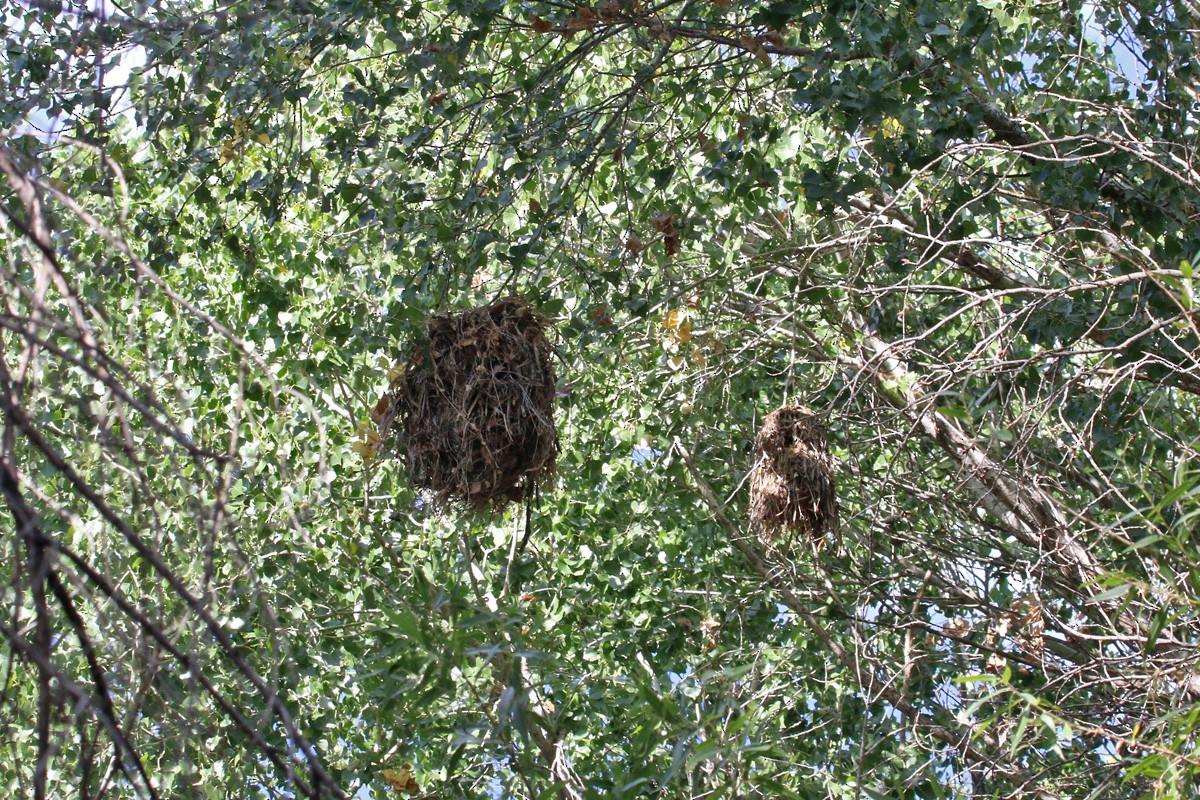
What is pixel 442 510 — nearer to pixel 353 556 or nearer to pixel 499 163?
pixel 499 163

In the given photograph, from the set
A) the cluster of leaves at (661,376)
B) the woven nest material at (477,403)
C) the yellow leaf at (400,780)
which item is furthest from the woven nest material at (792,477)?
the yellow leaf at (400,780)

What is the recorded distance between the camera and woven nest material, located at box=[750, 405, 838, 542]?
358 cm

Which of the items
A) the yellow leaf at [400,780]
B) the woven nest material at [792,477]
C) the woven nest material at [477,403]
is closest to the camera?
the woven nest material at [477,403]

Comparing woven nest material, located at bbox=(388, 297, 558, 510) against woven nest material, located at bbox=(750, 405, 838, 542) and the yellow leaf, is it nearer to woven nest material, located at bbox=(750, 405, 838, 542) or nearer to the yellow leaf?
woven nest material, located at bbox=(750, 405, 838, 542)

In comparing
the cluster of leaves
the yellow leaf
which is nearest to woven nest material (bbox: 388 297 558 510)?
the cluster of leaves

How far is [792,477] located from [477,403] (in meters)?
1.00

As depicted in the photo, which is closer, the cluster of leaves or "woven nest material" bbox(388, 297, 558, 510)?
"woven nest material" bbox(388, 297, 558, 510)

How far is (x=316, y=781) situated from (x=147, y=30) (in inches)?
104

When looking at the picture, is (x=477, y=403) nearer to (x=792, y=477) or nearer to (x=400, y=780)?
(x=792, y=477)

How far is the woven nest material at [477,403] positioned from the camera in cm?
298

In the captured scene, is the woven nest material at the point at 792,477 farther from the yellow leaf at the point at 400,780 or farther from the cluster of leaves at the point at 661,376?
the yellow leaf at the point at 400,780

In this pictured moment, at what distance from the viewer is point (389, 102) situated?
3.79 m

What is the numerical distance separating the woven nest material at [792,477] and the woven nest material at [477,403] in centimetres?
74

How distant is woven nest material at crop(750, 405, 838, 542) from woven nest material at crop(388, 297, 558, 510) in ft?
2.44
